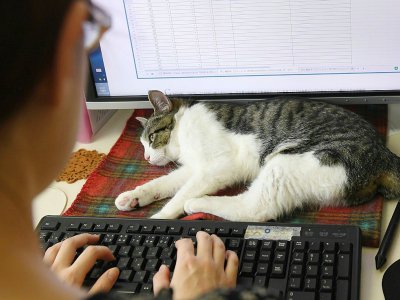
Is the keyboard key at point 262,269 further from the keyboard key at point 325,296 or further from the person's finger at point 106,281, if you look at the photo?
the person's finger at point 106,281

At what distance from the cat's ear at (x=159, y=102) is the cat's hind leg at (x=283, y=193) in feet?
0.72

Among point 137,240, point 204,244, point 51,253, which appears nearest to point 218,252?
point 204,244

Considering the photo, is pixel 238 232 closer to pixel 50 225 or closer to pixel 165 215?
pixel 165 215

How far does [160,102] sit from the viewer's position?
103cm

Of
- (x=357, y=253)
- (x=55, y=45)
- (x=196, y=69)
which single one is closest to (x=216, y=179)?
(x=196, y=69)

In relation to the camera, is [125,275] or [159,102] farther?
[159,102]

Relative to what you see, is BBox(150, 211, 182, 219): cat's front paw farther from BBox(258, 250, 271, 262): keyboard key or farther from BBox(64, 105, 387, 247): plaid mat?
BBox(258, 250, 271, 262): keyboard key

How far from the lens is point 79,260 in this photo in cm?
72

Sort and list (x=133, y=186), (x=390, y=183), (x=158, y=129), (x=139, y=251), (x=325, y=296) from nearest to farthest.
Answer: (x=325, y=296)
(x=139, y=251)
(x=390, y=183)
(x=133, y=186)
(x=158, y=129)

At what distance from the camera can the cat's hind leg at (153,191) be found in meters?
0.90

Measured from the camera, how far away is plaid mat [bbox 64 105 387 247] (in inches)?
31.9

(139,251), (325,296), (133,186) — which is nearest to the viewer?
(325,296)

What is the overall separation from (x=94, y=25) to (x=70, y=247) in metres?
0.42

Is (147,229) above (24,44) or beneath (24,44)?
beneath
